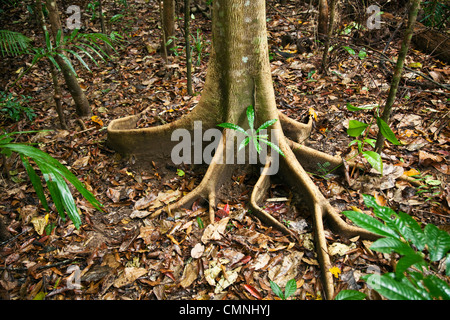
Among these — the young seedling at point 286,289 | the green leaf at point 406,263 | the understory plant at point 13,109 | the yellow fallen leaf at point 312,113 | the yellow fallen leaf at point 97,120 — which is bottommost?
the young seedling at point 286,289

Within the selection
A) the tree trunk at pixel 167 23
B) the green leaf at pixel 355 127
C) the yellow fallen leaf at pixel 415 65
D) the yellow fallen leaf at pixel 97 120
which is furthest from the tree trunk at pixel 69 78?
the yellow fallen leaf at pixel 415 65

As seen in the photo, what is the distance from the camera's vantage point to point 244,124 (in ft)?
11.3

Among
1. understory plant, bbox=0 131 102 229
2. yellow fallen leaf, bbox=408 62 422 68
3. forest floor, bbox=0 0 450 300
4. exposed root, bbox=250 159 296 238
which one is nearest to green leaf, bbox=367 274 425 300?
forest floor, bbox=0 0 450 300

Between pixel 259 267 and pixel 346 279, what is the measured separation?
2.44ft

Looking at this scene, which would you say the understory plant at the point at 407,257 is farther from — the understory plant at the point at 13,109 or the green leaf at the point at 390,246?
the understory plant at the point at 13,109

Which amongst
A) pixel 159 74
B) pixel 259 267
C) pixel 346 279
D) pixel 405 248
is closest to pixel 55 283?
pixel 259 267

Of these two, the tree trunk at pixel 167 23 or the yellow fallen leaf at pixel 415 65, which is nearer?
the yellow fallen leaf at pixel 415 65

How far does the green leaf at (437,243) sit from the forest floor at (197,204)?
3.09 feet

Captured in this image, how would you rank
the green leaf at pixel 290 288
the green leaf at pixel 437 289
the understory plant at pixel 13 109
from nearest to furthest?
1. the green leaf at pixel 437 289
2. the green leaf at pixel 290 288
3. the understory plant at pixel 13 109

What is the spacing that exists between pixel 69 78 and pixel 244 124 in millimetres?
2757

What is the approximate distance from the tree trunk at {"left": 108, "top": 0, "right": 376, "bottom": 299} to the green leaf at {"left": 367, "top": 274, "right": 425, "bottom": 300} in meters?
1.10

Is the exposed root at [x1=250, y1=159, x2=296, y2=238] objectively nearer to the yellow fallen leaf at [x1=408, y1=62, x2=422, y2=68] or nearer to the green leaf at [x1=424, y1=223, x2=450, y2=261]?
the green leaf at [x1=424, y1=223, x2=450, y2=261]

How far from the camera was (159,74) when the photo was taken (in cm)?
546

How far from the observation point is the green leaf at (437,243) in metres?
1.55
